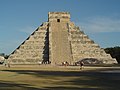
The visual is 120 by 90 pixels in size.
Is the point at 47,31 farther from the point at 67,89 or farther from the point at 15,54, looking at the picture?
the point at 67,89

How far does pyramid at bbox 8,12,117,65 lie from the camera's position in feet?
218

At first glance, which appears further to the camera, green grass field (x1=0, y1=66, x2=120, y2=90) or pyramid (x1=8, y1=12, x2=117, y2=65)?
pyramid (x1=8, y1=12, x2=117, y2=65)

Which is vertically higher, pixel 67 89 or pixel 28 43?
pixel 28 43


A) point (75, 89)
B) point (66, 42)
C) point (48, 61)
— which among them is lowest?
point (75, 89)

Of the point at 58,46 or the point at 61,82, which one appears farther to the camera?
the point at 58,46

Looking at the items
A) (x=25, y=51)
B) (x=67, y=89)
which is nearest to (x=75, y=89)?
(x=67, y=89)

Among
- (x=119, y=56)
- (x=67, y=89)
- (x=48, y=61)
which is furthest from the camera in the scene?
(x=119, y=56)

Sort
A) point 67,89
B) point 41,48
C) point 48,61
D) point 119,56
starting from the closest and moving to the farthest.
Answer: point 67,89
point 48,61
point 41,48
point 119,56

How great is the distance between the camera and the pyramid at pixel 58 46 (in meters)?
66.6

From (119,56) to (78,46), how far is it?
70.8 ft

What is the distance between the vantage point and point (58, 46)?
67.3 m

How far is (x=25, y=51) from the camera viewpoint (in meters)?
69.6

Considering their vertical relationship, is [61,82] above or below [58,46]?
below

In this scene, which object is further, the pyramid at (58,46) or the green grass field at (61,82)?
the pyramid at (58,46)
